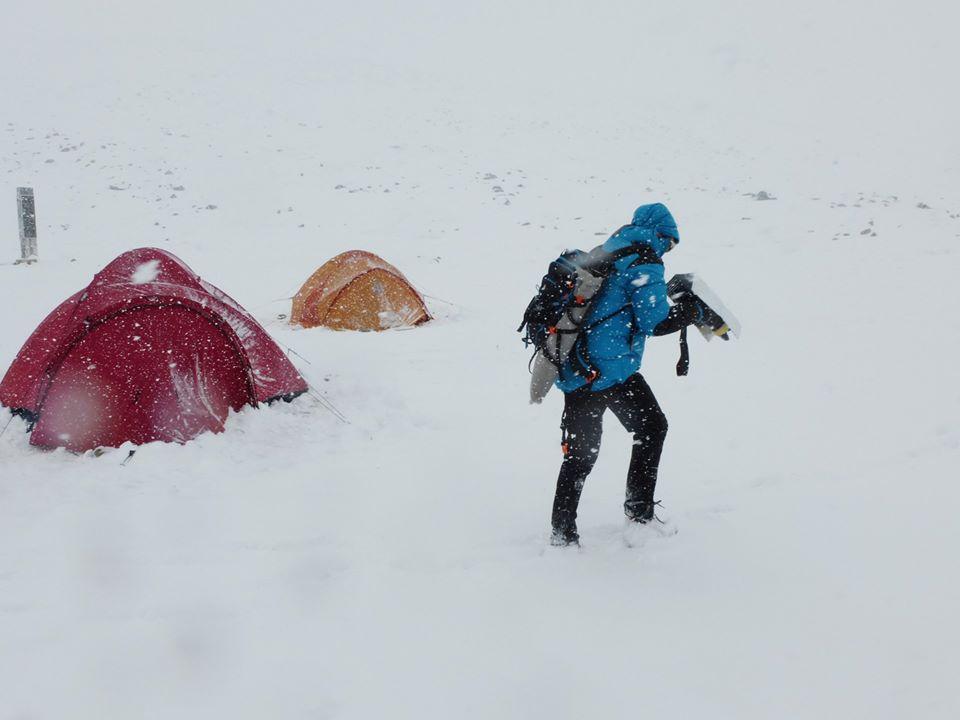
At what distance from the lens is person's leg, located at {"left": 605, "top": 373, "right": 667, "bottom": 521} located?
151 inches

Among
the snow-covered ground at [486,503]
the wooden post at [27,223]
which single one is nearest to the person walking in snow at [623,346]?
the snow-covered ground at [486,503]

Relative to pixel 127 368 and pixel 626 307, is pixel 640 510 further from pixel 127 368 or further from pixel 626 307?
pixel 127 368

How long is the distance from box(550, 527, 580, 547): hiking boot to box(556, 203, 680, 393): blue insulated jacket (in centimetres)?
89

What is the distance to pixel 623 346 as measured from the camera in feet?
12.2

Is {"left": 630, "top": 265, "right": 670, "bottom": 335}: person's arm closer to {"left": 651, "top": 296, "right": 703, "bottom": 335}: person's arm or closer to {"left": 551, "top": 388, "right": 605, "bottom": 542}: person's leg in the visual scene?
{"left": 651, "top": 296, "right": 703, "bottom": 335}: person's arm

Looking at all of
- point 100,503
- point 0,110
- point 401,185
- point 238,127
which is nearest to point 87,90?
point 0,110

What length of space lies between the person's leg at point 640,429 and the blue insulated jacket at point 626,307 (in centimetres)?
12

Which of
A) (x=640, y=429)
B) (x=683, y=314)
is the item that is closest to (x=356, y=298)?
(x=640, y=429)

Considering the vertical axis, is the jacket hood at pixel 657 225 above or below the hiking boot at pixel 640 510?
above

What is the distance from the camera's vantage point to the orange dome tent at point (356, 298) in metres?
9.15

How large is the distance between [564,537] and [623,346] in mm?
1196

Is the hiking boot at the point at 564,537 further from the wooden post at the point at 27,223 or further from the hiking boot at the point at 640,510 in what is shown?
the wooden post at the point at 27,223

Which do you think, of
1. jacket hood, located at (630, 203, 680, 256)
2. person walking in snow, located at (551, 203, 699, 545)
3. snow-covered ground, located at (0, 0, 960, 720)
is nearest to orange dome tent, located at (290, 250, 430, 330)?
snow-covered ground, located at (0, 0, 960, 720)

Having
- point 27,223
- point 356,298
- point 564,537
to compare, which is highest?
point 27,223
